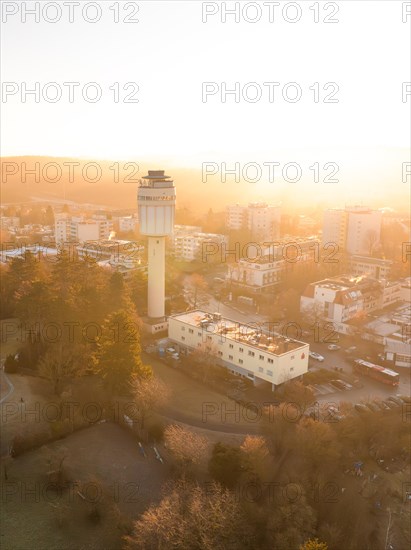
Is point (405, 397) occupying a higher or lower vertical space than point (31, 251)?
lower

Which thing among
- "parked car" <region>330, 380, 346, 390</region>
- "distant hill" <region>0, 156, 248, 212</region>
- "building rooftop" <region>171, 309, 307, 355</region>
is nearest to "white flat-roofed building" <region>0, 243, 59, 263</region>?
"building rooftop" <region>171, 309, 307, 355</region>

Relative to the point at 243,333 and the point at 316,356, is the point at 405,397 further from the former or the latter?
the point at 243,333

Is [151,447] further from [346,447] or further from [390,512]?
[390,512]

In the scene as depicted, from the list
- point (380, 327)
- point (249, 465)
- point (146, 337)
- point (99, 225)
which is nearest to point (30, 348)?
point (146, 337)

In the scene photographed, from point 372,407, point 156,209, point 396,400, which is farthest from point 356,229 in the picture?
point 372,407

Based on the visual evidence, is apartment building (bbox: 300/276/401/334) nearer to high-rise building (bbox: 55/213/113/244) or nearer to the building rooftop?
the building rooftop

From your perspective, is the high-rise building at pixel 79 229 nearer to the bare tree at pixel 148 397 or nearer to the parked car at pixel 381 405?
the bare tree at pixel 148 397
